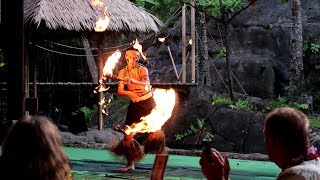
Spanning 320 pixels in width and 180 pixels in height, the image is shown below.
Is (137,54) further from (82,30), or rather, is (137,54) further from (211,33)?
(211,33)

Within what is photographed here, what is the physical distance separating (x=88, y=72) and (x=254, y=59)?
5.11 m

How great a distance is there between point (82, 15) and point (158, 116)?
487 cm

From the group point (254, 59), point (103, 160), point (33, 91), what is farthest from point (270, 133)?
point (254, 59)

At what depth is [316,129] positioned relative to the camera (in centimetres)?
1248

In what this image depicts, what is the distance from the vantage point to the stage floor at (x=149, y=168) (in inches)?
340

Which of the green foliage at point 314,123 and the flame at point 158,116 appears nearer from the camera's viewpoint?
the flame at point 158,116

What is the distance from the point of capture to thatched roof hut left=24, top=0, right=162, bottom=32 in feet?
41.1

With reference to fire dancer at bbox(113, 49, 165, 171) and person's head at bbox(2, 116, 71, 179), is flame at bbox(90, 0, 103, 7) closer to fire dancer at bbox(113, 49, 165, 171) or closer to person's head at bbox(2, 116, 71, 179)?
fire dancer at bbox(113, 49, 165, 171)

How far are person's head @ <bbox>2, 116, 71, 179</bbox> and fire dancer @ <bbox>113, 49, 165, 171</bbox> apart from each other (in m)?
6.49

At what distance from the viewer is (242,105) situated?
13.7m

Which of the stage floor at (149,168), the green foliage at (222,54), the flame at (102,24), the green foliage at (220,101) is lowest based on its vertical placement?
the stage floor at (149,168)

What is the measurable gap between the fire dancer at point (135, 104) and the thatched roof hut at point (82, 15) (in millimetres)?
3581

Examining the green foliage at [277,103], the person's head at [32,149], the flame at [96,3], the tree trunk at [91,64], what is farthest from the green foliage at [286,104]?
the person's head at [32,149]

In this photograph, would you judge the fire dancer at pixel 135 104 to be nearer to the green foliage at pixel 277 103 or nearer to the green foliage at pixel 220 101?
the green foliage at pixel 220 101
